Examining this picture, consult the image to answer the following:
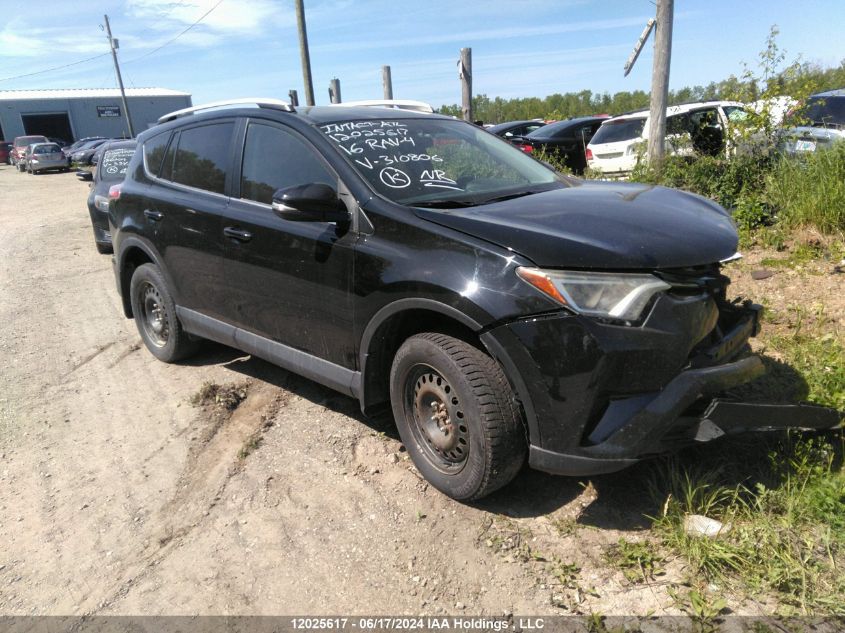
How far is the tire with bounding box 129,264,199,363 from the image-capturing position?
4.87 meters

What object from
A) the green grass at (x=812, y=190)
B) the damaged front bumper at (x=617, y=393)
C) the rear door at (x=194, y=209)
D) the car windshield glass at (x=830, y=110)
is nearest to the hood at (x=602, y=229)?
the damaged front bumper at (x=617, y=393)

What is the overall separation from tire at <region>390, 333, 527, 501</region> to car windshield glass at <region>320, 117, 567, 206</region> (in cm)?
82

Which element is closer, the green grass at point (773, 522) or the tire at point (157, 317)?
the green grass at point (773, 522)

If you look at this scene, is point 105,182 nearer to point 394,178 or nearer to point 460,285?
point 394,178

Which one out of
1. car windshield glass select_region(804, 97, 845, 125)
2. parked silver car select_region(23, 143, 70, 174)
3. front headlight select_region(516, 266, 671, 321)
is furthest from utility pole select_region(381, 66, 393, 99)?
parked silver car select_region(23, 143, 70, 174)

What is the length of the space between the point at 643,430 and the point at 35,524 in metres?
3.00

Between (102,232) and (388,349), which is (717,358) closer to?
(388,349)

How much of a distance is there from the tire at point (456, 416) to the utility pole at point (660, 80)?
551 cm

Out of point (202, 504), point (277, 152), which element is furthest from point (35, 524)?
point (277, 152)

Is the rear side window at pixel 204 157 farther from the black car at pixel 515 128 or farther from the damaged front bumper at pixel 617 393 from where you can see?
the black car at pixel 515 128

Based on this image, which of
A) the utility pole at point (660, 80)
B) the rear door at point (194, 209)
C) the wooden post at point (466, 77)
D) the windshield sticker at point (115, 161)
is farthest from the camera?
the wooden post at point (466, 77)

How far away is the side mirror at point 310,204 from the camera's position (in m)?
3.17

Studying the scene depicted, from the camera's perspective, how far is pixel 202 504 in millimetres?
3320

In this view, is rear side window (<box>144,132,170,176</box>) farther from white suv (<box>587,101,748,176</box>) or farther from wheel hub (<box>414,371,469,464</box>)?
white suv (<box>587,101,748,176</box>)
